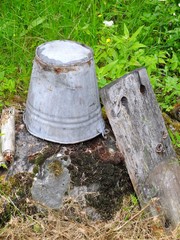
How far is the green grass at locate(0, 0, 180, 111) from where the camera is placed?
446 cm

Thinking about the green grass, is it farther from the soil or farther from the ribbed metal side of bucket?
the soil

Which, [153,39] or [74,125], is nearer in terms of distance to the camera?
[74,125]

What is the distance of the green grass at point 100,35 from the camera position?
14.6 ft

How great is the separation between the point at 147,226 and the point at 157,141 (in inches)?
25.2

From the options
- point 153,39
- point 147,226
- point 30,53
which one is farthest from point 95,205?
point 153,39

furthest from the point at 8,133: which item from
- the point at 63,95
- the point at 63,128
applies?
the point at 63,95

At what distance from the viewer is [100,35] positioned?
16.3 ft

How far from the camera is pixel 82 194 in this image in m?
3.60

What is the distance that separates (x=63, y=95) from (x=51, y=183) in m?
0.59

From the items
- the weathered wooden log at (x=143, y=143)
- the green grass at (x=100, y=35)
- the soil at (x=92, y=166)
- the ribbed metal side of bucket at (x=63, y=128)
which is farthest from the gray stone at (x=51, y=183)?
the green grass at (x=100, y=35)

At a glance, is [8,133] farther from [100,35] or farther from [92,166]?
[100,35]

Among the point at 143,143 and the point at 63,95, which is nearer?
the point at 63,95

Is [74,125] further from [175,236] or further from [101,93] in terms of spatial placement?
[175,236]

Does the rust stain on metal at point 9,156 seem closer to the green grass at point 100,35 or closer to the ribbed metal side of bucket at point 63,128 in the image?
the ribbed metal side of bucket at point 63,128
